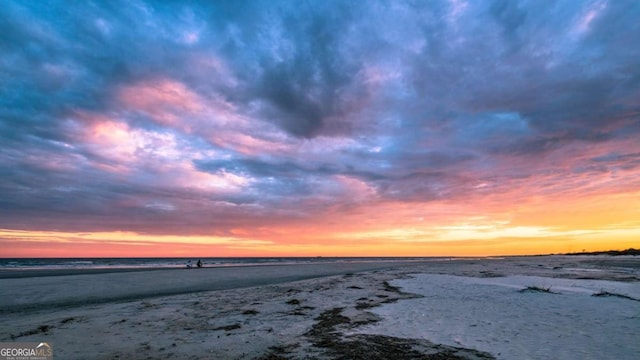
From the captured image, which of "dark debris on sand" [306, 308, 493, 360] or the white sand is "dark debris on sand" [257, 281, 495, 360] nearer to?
"dark debris on sand" [306, 308, 493, 360]

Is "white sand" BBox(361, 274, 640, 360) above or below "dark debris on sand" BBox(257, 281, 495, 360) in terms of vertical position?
above

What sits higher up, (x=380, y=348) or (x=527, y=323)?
(x=527, y=323)

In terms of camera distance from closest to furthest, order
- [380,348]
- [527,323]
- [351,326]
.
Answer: [380,348]
[527,323]
[351,326]

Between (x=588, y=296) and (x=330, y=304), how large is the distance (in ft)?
38.3

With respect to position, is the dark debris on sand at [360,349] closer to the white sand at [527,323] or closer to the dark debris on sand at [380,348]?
the dark debris on sand at [380,348]

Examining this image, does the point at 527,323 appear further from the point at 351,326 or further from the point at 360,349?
the point at 360,349

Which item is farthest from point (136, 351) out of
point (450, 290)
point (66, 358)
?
point (450, 290)

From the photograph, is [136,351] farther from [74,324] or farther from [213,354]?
[74,324]

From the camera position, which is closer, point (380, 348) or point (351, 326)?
point (380, 348)

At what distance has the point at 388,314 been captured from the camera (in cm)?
1377

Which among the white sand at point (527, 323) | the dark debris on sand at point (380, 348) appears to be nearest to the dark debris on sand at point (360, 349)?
the dark debris on sand at point (380, 348)

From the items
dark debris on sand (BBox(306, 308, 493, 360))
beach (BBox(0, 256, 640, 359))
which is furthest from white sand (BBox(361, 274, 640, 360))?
dark debris on sand (BBox(306, 308, 493, 360))

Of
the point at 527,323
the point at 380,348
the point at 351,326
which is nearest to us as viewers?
the point at 380,348

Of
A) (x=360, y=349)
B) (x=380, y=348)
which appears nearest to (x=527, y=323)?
(x=380, y=348)
